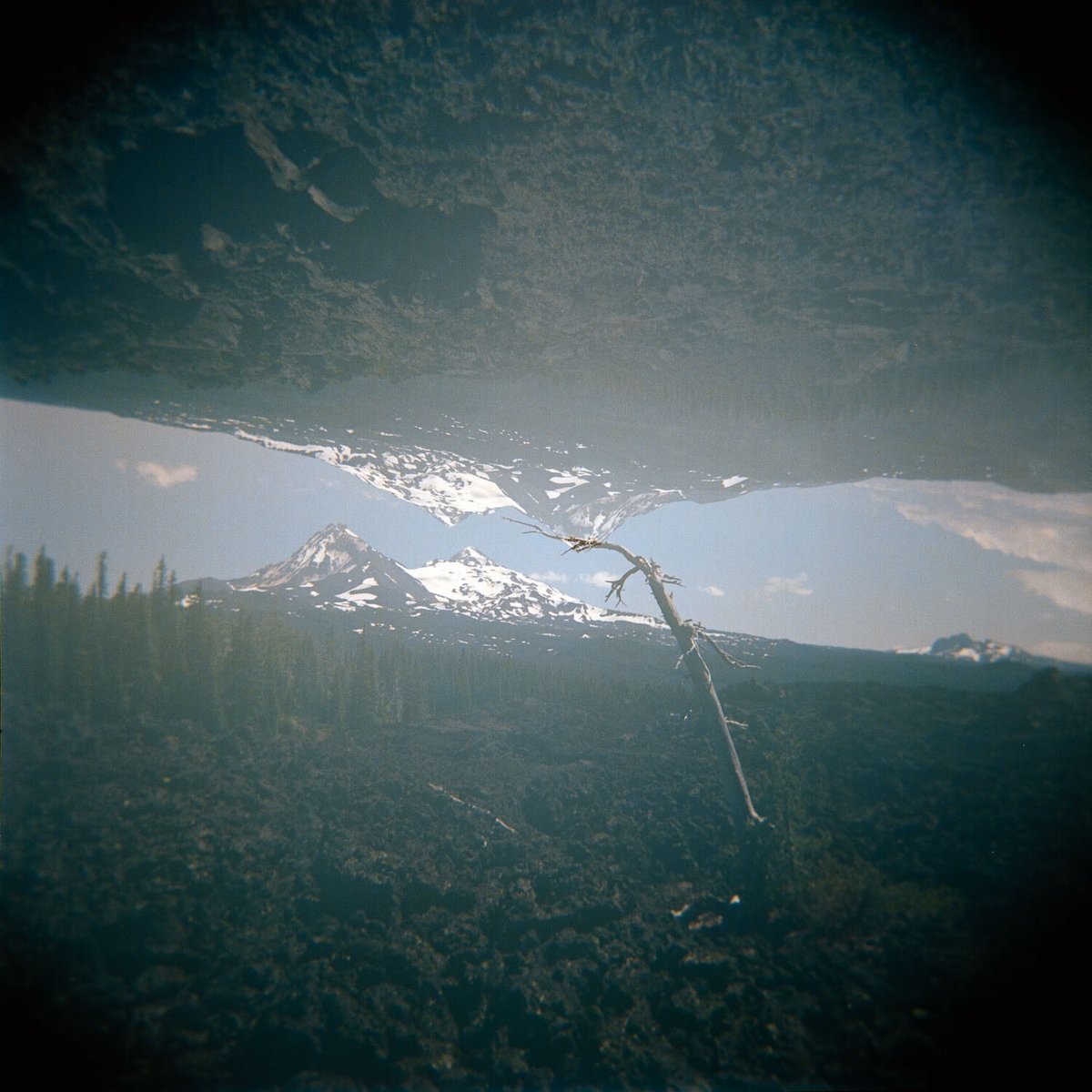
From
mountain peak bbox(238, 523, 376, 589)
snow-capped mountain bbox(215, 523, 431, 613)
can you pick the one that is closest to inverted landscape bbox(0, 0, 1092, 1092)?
snow-capped mountain bbox(215, 523, 431, 613)

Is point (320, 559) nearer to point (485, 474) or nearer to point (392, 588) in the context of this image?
point (392, 588)

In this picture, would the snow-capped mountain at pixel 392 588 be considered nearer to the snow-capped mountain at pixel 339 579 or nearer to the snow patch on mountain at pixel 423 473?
the snow-capped mountain at pixel 339 579

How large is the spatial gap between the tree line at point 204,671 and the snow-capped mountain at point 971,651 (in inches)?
758

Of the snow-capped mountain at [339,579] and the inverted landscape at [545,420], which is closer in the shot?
the inverted landscape at [545,420]

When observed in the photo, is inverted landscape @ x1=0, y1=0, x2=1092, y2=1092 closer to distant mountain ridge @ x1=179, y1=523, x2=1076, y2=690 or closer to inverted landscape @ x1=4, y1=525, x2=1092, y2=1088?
inverted landscape @ x1=4, y1=525, x2=1092, y2=1088

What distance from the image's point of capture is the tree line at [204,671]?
10.8 m

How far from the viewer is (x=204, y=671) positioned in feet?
37.0

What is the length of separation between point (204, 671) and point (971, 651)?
106ft

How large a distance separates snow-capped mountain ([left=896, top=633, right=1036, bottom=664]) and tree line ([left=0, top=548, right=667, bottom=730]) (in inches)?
758

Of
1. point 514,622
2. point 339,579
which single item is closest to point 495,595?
point 514,622

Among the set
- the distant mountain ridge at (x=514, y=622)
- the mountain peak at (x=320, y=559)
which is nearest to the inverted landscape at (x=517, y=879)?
the distant mountain ridge at (x=514, y=622)

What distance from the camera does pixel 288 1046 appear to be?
14.2 ft

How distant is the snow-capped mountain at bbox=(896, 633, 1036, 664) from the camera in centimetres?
2077

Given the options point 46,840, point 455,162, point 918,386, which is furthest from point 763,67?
point 46,840
